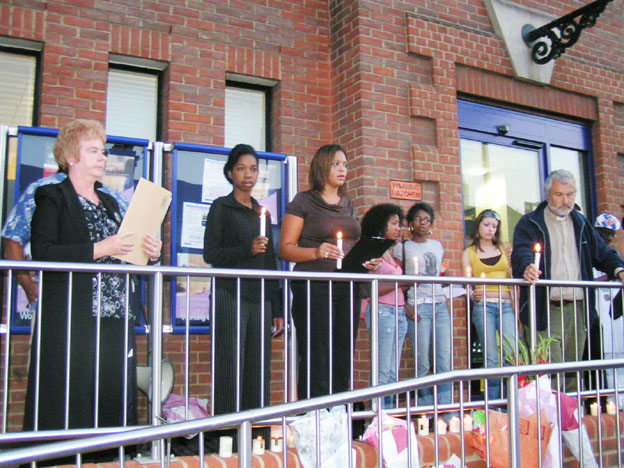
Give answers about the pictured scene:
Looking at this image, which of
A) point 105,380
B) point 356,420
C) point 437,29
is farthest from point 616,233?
point 105,380

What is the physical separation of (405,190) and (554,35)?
103 inches

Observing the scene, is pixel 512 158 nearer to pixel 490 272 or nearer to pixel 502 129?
pixel 502 129

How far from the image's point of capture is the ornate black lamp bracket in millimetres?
7550

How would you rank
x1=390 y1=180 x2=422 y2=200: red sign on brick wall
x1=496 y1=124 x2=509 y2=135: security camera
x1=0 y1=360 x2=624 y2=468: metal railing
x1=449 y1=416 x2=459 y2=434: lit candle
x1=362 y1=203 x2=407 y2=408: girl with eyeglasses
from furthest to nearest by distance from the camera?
x1=496 y1=124 x2=509 y2=135: security camera, x1=390 y1=180 x2=422 y2=200: red sign on brick wall, x1=362 y1=203 x2=407 y2=408: girl with eyeglasses, x1=449 y1=416 x2=459 y2=434: lit candle, x1=0 y1=360 x2=624 y2=468: metal railing

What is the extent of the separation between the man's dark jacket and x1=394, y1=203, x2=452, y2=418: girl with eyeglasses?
63 cm

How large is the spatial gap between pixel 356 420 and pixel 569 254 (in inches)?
88.2

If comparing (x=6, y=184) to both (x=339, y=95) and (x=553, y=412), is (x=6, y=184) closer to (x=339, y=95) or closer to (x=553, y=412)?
(x=339, y=95)

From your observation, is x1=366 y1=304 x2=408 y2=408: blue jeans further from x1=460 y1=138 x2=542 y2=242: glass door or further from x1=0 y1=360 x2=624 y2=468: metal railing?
x1=460 y1=138 x2=542 y2=242: glass door

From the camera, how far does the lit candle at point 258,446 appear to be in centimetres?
438

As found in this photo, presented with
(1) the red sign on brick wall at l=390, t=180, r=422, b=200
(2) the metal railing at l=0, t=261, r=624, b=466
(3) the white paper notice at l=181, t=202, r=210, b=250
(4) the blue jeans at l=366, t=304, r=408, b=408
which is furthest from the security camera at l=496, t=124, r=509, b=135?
(3) the white paper notice at l=181, t=202, r=210, b=250

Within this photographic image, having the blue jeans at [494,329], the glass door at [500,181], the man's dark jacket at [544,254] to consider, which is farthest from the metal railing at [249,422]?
the glass door at [500,181]

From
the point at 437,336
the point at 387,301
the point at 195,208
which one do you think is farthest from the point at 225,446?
the point at 195,208

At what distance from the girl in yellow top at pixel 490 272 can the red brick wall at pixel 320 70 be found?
693 mm

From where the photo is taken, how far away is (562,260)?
18.6 ft
